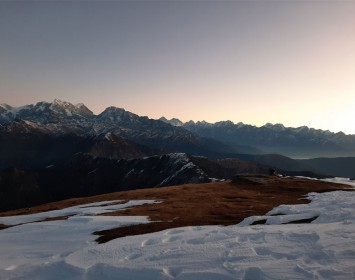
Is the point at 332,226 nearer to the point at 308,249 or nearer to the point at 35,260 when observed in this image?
the point at 308,249

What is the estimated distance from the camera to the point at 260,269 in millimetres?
12484

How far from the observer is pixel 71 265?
49.1ft

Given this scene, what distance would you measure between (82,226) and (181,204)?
49.1 ft

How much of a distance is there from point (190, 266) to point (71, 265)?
221 inches

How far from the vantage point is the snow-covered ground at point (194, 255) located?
12695 mm

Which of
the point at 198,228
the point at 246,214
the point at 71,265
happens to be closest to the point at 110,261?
the point at 71,265

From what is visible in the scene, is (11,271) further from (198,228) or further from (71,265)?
(198,228)

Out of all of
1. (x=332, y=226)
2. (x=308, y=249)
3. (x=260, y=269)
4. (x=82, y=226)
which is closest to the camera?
Answer: (x=260, y=269)

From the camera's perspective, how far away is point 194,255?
15141mm

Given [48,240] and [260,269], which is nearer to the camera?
[260,269]

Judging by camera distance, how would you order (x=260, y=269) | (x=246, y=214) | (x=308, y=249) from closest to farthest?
(x=260, y=269), (x=308, y=249), (x=246, y=214)

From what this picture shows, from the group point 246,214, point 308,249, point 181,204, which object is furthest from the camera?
point 181,204

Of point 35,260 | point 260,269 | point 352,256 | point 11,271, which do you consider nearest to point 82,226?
point 35,260

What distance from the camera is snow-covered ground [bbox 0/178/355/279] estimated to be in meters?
12.7
